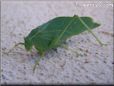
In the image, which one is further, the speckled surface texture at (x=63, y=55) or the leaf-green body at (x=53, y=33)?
the leaf-green body at (x=53, y=33)

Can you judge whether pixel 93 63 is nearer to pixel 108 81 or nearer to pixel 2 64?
pixel 108 81

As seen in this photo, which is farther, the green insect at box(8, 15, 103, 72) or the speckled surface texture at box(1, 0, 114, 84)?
the green insect at box(8, 15, 103, 72)

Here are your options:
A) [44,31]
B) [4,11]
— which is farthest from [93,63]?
[4,11]

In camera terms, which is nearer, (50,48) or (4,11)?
(50,48)

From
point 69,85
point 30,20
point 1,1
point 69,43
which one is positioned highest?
point 1,1

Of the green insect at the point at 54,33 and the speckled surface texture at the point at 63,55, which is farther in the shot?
the green insect at the point at 54,33
